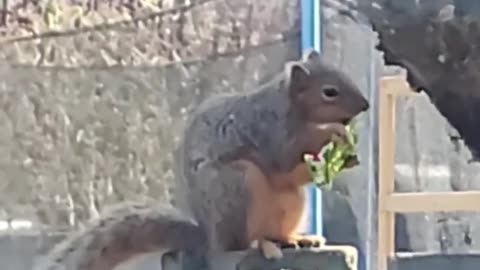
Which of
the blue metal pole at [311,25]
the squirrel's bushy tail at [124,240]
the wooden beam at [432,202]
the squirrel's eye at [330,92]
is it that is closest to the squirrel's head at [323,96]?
the squirrel's eye at [330,92]

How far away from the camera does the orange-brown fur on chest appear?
5.34ft

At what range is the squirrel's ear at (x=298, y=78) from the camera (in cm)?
167

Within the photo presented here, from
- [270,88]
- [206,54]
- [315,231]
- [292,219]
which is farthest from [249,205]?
[206,54]

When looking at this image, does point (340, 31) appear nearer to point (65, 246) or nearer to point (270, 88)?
point (270, 88)

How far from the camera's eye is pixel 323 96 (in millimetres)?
1659

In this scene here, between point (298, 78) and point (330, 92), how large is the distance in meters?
0.06

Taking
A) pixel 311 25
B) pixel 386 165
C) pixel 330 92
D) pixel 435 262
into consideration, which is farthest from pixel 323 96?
pixel 311 25

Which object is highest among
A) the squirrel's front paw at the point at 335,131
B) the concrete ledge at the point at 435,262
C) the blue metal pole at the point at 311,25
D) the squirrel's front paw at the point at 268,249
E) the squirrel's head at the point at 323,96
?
the blue metal pole at the point at 311,25

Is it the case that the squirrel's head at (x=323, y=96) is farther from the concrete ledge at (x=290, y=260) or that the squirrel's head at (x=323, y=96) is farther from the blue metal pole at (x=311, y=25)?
the blue metal pole at (x=311, y=25)

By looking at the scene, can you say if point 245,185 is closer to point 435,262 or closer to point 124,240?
point 124,240

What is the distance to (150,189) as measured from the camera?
1.94m

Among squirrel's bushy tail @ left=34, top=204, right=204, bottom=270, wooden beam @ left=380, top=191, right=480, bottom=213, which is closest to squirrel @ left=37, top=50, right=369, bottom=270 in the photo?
squirrel's bushy tail @ left=34, top=204, right=204, bottom=270

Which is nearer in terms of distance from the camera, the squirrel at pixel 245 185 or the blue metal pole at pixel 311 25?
the squirrel at pixel 245 185

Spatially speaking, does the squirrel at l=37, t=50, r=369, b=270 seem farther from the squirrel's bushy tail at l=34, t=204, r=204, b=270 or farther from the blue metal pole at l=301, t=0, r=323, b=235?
the blue metal pole at l=301, t=0, r=323, b=235
